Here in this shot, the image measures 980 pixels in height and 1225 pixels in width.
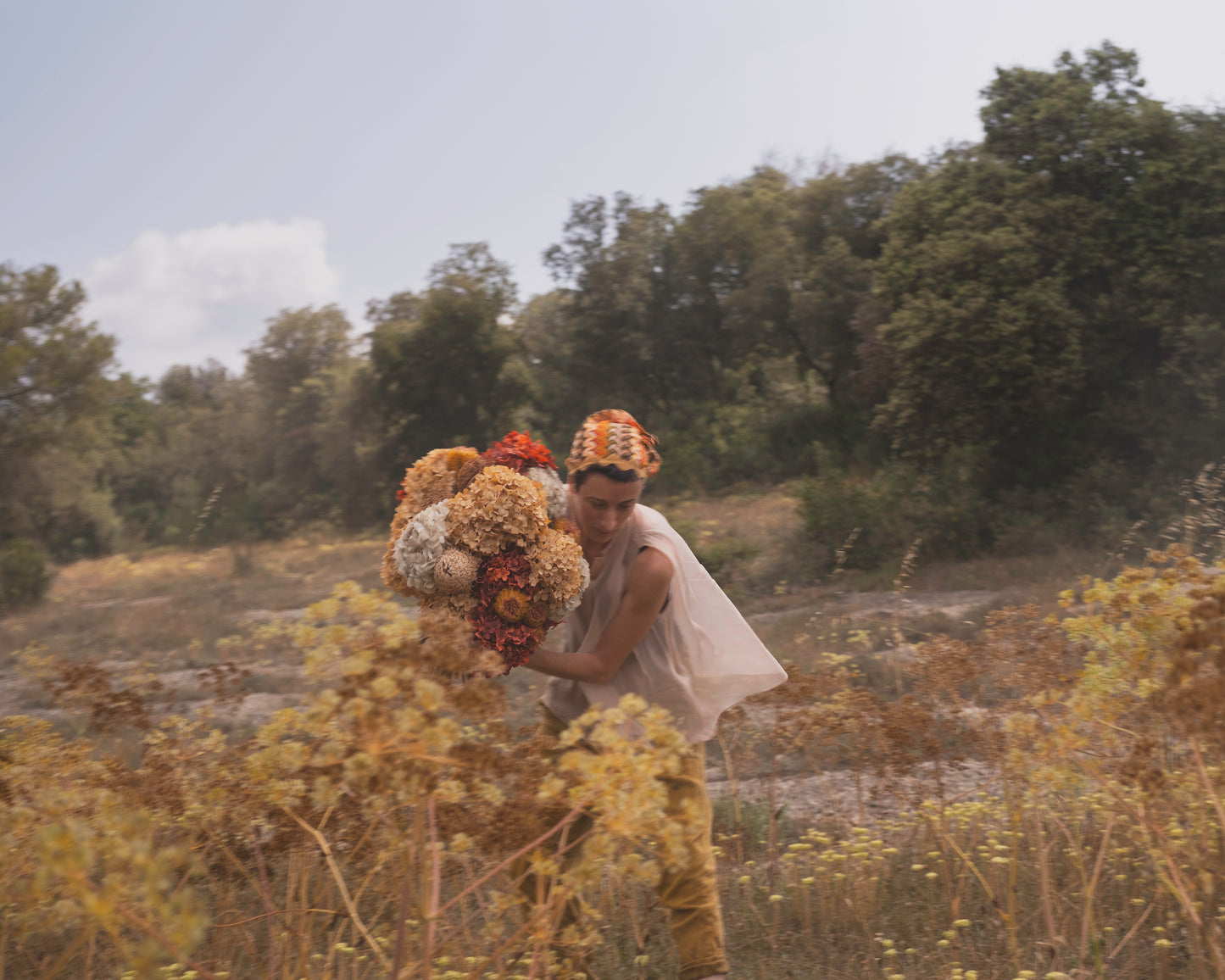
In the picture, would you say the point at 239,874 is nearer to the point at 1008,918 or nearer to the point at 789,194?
the point at 1008,918

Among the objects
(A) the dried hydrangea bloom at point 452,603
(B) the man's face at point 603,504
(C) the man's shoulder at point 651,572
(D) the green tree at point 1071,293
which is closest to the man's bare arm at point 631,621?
(C) the man's shoulder at point 651,572

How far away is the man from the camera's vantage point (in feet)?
8.32

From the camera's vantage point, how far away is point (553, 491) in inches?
100

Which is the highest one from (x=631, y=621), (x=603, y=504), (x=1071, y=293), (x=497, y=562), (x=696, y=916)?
(x=1071, y=293)

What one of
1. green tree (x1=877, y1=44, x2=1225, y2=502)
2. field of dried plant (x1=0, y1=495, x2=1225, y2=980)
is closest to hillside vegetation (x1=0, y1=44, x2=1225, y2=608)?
green tree (x1=877, y1=44, x2=1225, y2=502)

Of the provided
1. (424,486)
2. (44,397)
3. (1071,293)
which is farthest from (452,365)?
(424,486)

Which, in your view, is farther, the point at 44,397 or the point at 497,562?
the point at 44,397

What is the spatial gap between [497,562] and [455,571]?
11 cm

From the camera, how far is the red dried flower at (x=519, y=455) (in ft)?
8.45

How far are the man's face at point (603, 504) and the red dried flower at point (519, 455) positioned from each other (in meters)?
0.13

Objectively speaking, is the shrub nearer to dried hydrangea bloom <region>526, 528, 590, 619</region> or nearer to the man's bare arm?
the man's bare arm

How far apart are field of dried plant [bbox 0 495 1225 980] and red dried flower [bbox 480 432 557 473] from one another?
52cm

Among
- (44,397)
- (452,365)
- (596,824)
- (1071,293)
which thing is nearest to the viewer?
(596,824)

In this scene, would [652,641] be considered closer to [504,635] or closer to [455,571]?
[504,635]
